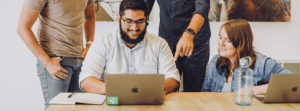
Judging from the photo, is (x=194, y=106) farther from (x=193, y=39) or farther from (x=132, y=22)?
(x=193, y=39)

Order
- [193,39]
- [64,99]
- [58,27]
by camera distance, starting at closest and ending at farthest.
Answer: [64,99], [58,27], [193,39]

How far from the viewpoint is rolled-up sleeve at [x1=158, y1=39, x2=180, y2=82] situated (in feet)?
5.27


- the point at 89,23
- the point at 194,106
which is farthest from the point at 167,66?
the point at 89,23

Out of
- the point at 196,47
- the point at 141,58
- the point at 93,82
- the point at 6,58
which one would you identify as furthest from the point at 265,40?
the point at 6,58

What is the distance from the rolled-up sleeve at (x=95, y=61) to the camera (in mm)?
1532

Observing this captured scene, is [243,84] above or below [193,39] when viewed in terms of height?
below

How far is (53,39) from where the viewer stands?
1609 millimetres

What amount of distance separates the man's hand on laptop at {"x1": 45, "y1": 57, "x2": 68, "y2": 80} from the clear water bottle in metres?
1.09

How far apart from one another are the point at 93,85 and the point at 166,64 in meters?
0.55

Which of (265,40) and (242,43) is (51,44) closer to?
(242,43)

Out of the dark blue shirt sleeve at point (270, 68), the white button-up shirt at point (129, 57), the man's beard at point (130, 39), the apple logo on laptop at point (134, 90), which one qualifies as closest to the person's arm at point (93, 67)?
the white button-up shirt at point (129, 57)

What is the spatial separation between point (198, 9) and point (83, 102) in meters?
1.06

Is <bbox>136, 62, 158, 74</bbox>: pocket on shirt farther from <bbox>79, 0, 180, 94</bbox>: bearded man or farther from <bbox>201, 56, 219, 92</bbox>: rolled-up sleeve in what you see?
<bbox>201, 56, 219, 92</bbox>: rolled-up sleeve

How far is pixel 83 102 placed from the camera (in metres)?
1.09
